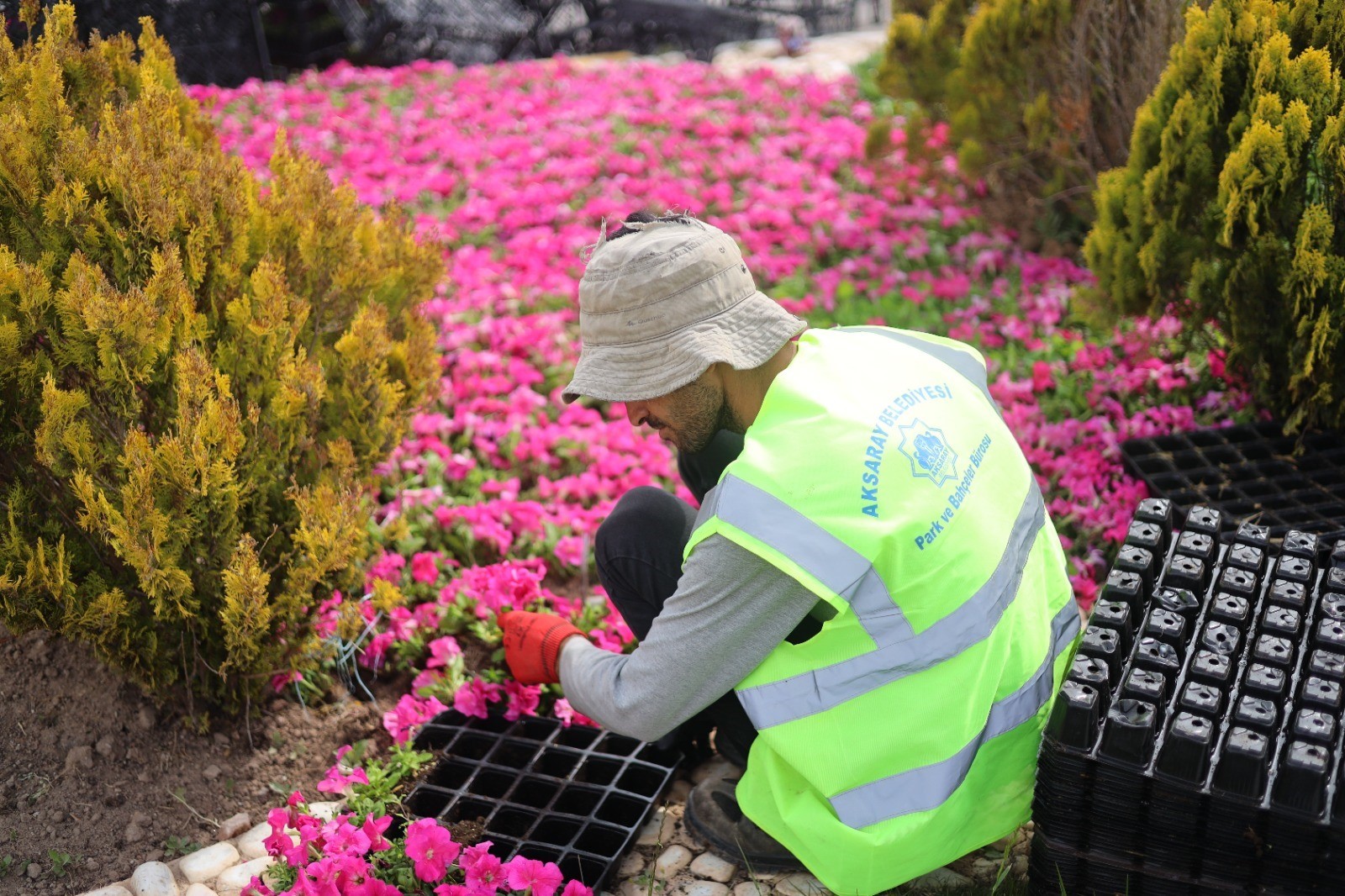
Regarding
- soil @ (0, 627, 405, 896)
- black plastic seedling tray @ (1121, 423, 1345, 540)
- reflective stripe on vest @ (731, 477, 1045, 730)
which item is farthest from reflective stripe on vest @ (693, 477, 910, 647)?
black plastic seedling tray @ (1121, 423, 1345, 540)

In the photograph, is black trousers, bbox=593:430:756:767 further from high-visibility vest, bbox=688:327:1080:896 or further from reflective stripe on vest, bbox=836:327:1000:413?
reflective stripe on vest, bbox=836:327:1000:413

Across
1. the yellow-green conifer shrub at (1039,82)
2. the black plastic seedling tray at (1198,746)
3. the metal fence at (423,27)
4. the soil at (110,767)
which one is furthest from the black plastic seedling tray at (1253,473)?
the metal fence at (423,27)

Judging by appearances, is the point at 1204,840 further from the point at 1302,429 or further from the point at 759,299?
the point at 1302,429

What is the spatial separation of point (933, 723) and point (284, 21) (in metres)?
10.9

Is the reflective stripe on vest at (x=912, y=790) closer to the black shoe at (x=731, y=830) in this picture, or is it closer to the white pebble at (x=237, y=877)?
the black shoe at (x=731, y=830)

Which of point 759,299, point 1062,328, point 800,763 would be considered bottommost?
point 1062,328

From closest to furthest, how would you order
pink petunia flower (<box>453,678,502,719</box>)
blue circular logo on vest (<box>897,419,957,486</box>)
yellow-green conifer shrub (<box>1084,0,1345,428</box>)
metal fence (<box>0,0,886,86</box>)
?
blue circular logo on vest (<box>897,419,957,486</box>), pink petunia flower (<box>453,678,502,719</box>), yellow-green conifer shrub (<box>1084,0,1345,428</box>), metal fence (<box>0,0,886,86</box>)

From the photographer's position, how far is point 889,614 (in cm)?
225

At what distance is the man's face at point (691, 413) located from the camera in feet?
8.05

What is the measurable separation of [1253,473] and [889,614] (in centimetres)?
244

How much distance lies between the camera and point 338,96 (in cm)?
947

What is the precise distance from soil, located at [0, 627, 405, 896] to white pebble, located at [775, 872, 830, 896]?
1.18 m

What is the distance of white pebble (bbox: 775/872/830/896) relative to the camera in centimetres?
273

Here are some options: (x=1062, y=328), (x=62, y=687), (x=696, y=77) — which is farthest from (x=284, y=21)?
(x=62, y=687)
